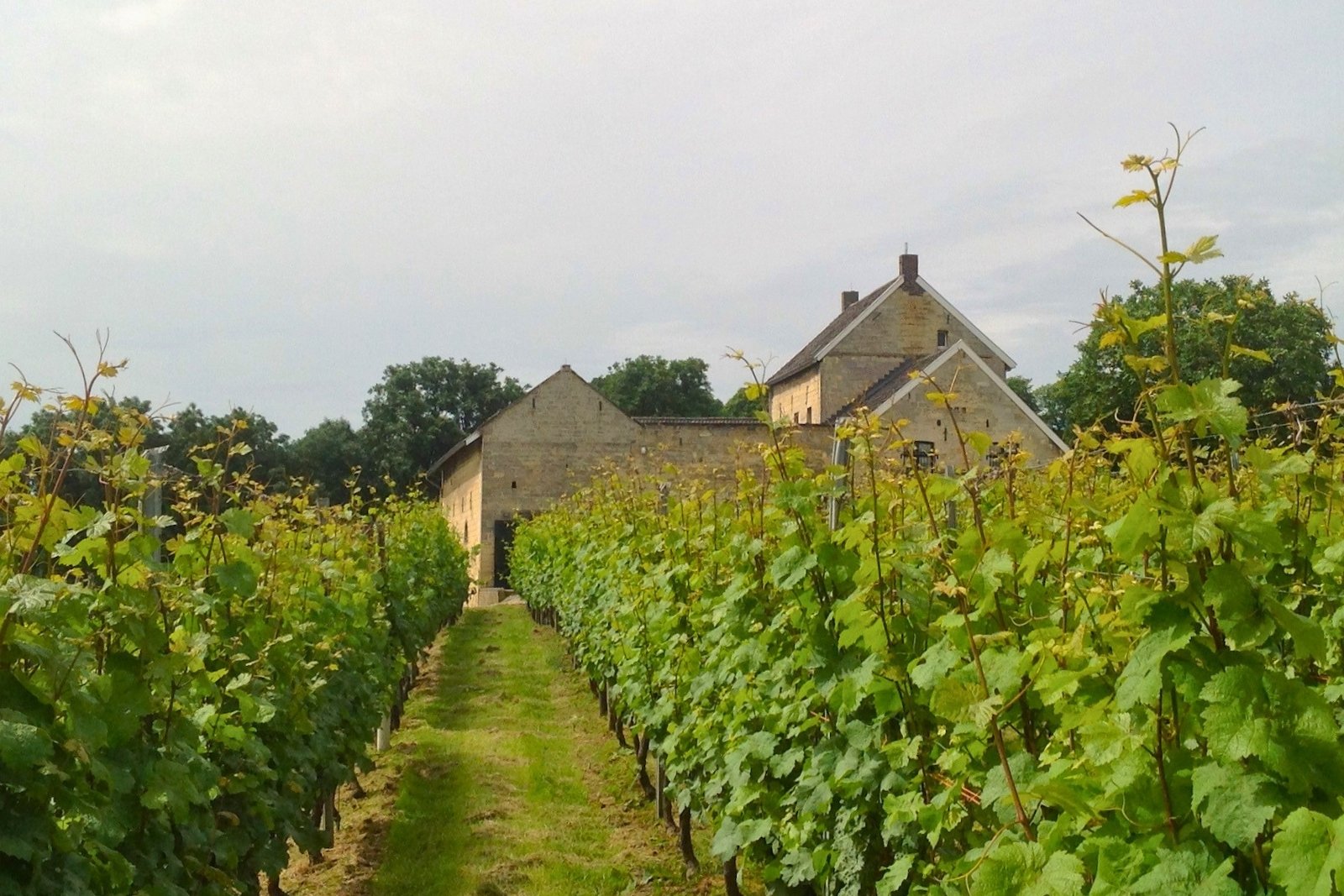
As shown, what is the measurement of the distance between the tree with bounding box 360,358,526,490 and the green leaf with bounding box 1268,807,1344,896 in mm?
63047

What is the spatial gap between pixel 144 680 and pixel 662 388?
257 ft

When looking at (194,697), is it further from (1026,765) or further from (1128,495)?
(1128,495)

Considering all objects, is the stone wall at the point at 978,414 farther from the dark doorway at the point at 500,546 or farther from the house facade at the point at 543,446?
the dark doorway at the point at 500,546

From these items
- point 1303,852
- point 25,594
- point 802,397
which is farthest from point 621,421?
point 1303,852

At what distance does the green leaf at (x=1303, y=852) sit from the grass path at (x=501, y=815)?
5731mm

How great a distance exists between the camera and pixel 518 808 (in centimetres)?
912

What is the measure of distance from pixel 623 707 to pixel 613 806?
908 mm

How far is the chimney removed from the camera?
40781 millimetres

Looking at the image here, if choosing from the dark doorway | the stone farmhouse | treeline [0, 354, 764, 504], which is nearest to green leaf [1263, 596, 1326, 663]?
the stone farmhouse

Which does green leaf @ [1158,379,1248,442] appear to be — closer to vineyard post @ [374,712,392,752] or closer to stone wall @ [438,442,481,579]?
vineyard post @ [374,712,392,752]

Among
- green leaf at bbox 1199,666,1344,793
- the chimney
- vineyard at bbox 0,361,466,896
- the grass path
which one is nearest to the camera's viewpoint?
green leaf at bbox 1199,666,1344,793

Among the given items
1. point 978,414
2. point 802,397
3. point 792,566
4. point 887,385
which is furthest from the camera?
point 802,397

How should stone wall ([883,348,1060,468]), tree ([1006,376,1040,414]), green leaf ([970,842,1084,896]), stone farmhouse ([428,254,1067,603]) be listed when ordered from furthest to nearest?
tree ([1006,376,1040,414]) → stone farmhouse ([428,254,1067,603]) → stone wall ([883,348,1060,468]) → green leaf ([970,842,1084,896])

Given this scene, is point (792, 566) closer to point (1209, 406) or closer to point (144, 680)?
point (144, 680)
